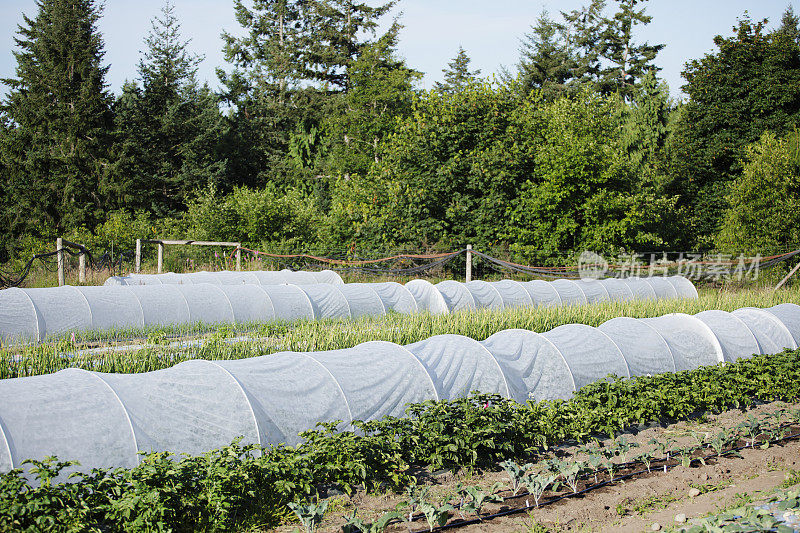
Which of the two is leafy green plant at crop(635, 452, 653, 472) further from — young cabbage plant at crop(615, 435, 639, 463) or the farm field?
young cabbage plant at crop(615, 435, 639, 463)

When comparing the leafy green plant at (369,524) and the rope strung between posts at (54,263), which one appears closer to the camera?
the leafy green plant at (369,524)

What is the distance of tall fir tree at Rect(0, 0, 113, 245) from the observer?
33625mm

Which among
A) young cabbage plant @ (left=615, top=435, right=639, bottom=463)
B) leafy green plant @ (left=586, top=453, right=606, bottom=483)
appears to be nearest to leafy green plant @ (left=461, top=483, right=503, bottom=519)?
leafy green plant @ (left=586, top=453, right=606, bottom=483)

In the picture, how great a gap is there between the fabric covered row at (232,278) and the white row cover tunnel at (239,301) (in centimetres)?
305

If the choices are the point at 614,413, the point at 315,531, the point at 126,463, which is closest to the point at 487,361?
the point at 614,413

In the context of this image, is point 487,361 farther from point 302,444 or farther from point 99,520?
point 99,520

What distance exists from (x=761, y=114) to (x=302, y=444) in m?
28.1

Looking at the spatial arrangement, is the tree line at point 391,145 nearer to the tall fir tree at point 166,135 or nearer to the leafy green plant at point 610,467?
the tall fir tree at point 166,135

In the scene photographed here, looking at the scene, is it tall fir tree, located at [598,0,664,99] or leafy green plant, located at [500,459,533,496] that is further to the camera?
tall fir tree, located at [598,0,664,99]

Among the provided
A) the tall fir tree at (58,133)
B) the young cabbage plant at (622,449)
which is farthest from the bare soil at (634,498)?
the tall fir tree at (58,133)

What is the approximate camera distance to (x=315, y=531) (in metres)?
4.44

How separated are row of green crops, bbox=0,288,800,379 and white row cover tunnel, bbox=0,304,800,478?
91.6 inches

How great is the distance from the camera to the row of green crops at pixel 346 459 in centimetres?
395

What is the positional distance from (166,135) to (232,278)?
23555 millimetres
